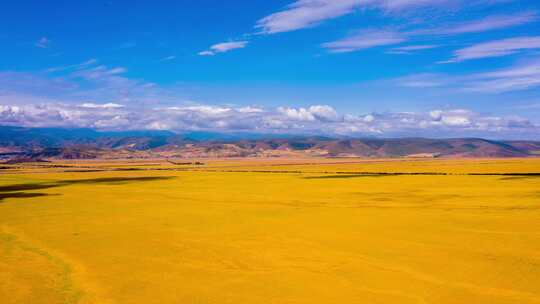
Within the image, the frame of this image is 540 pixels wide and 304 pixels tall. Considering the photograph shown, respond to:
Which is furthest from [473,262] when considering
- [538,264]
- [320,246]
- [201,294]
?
[201,294]

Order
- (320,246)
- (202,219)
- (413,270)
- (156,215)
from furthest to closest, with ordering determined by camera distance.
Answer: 1. (156,215)
2. (202,219)
3. (320,246)
4. (413,270)

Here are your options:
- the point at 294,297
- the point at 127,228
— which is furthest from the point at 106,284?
the point at 127,228

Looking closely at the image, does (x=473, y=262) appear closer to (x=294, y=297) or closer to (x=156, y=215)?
(x=294, y=297)

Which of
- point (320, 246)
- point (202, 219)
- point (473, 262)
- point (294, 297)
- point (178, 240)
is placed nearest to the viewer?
point (294, 297)

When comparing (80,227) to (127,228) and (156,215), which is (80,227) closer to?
(127,228)

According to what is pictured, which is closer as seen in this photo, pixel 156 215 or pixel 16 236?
pixel 16 236

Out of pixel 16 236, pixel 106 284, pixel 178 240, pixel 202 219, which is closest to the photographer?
pixel 106 284

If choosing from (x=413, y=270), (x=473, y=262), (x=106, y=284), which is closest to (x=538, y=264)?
(x=473, y=262)

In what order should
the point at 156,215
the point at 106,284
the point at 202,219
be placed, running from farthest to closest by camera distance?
A: the point at 156,215 → the point at 202,219 → the point at 106,284

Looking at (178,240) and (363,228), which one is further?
(363,228)
